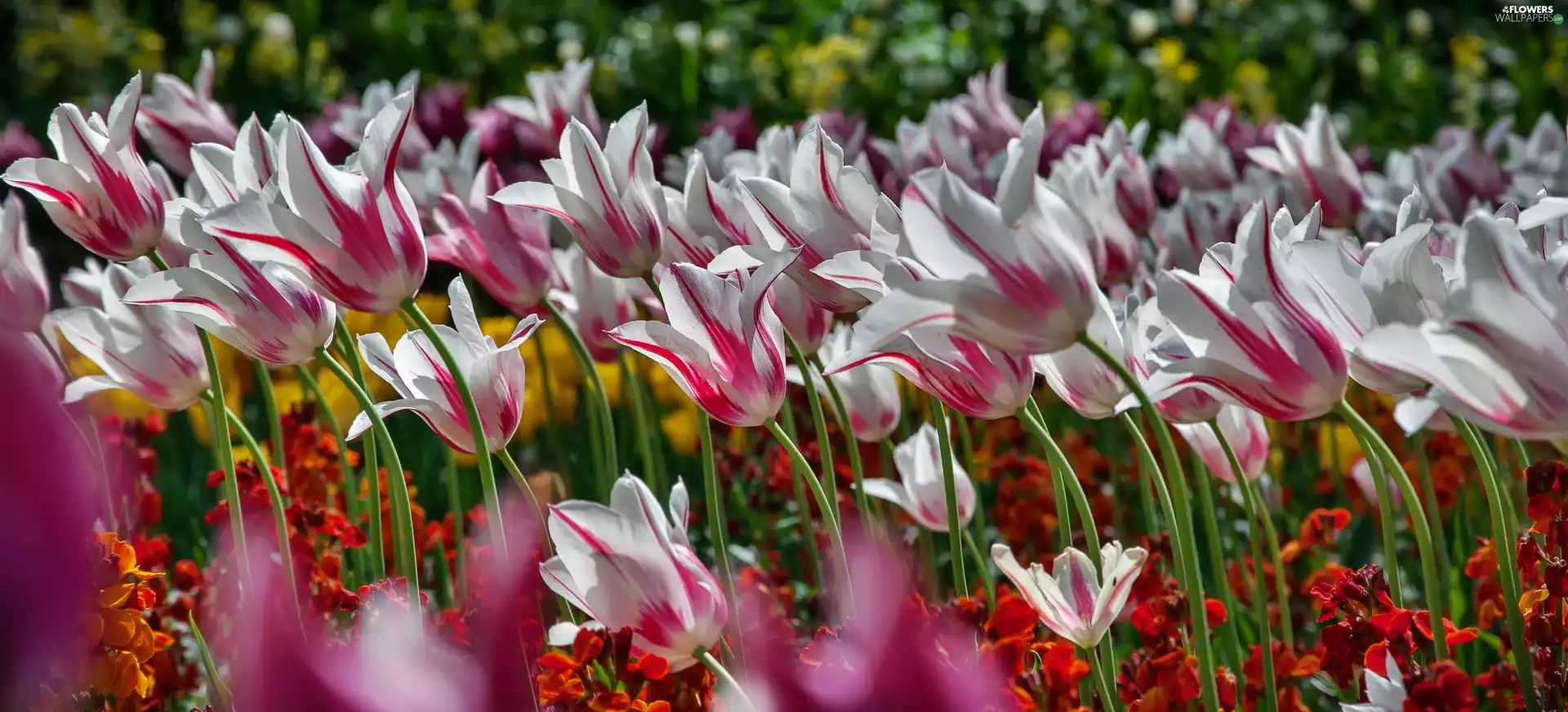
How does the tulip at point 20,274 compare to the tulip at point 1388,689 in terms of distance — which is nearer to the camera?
the tulip at point 1388,689

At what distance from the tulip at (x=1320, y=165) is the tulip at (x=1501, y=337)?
1446 millimetres

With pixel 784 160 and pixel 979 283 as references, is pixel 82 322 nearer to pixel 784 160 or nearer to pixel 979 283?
pixel 784 160

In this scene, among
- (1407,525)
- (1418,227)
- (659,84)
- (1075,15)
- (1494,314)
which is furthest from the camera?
(1075,15)

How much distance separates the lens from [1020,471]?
1.91 m

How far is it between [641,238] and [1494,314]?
2.61 feet

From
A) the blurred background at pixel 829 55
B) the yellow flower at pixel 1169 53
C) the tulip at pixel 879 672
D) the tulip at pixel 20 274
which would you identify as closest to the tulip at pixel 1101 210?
the tulip at pixel 879 672

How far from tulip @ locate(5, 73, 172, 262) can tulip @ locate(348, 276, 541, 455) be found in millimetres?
330

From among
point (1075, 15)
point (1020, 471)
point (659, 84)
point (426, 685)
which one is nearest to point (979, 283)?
point (426, 685)

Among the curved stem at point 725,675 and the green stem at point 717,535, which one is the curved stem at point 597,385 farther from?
the curved stem at point 725,675

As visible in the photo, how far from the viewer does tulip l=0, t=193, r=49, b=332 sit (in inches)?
57.4

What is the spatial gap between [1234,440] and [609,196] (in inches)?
27.0

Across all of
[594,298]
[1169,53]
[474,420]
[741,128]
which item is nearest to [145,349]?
[474,420]

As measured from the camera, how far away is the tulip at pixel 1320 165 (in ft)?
7.09


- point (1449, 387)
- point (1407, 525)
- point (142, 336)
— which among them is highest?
point (1449, 387)
